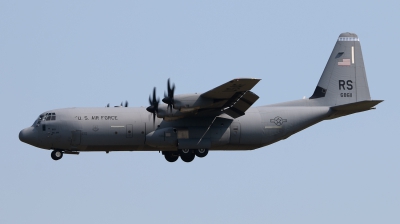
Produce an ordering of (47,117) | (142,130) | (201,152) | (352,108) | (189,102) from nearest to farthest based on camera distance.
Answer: (189,102) → (142,130) → (47,117) → (201,152) → (352,108)

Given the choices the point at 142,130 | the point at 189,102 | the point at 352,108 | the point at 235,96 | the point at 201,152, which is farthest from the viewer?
the point at 352,108

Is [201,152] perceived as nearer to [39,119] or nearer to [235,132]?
[235,132]

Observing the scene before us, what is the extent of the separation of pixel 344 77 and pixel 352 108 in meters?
2.26

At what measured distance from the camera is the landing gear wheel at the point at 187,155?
1316 inches

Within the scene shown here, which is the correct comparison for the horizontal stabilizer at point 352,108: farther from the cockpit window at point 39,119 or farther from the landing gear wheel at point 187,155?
the cockpit window at point 39,119

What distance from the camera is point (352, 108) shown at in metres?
34.0

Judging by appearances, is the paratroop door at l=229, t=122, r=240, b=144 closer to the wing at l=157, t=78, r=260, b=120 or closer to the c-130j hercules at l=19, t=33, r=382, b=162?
the c-130j hercules at l=19, t=33, r=382, b=162

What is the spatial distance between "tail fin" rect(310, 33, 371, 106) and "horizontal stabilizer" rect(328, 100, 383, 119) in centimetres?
66

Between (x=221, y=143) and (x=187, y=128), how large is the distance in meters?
1.68

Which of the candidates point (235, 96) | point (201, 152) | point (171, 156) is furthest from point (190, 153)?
point (235, 96)

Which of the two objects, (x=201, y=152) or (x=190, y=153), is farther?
(x=190, y=153)

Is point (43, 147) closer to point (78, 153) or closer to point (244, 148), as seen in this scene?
point (78, 153)

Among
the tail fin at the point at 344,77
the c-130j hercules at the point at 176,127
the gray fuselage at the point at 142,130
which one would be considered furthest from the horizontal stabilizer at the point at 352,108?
the gray fuselage at the point at 142,130

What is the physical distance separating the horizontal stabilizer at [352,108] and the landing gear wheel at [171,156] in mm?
7520
